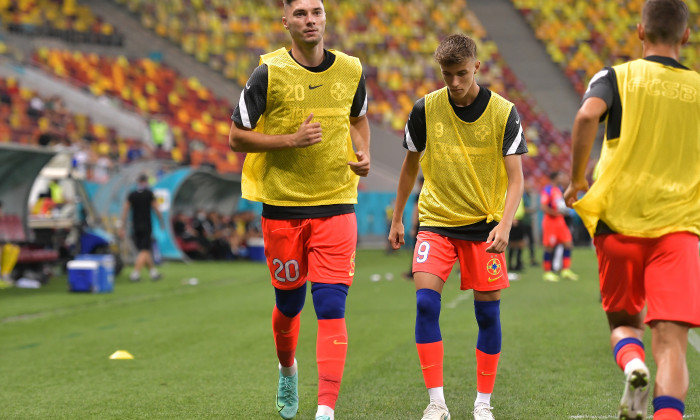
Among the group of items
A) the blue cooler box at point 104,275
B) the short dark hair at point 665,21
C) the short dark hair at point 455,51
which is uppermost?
the short dark hair at point 665,21

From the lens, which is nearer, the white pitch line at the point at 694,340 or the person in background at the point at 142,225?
the white pitch line at the point at 694,340

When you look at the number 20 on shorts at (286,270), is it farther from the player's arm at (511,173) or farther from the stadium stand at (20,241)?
the stadium stand at (20,241)

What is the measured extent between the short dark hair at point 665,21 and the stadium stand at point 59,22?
109ft

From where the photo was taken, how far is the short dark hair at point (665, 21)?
395 cm

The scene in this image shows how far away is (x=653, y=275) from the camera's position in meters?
3.91

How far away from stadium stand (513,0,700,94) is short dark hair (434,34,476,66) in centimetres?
3793

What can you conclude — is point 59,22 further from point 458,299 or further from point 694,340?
point 694,340

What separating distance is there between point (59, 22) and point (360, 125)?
3322cm

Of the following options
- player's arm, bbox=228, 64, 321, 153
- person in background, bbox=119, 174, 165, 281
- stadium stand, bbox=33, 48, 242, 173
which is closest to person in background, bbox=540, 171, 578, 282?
person in background, bbox=119, 174, 165, 281

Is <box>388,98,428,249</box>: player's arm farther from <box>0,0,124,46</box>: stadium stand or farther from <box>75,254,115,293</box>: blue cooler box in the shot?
<box>0,0,124,46</box>: stadium stand

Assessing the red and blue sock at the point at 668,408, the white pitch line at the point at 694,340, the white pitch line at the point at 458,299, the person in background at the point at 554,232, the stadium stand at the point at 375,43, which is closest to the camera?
the red and blue sock at the point at 668,408

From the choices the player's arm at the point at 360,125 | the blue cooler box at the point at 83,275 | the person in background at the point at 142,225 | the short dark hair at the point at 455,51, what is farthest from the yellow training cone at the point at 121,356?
the person in background at the point at 142,225

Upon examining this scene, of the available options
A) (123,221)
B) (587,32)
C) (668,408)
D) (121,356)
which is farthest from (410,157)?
(587,32)

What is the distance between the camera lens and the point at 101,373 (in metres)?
7.60
